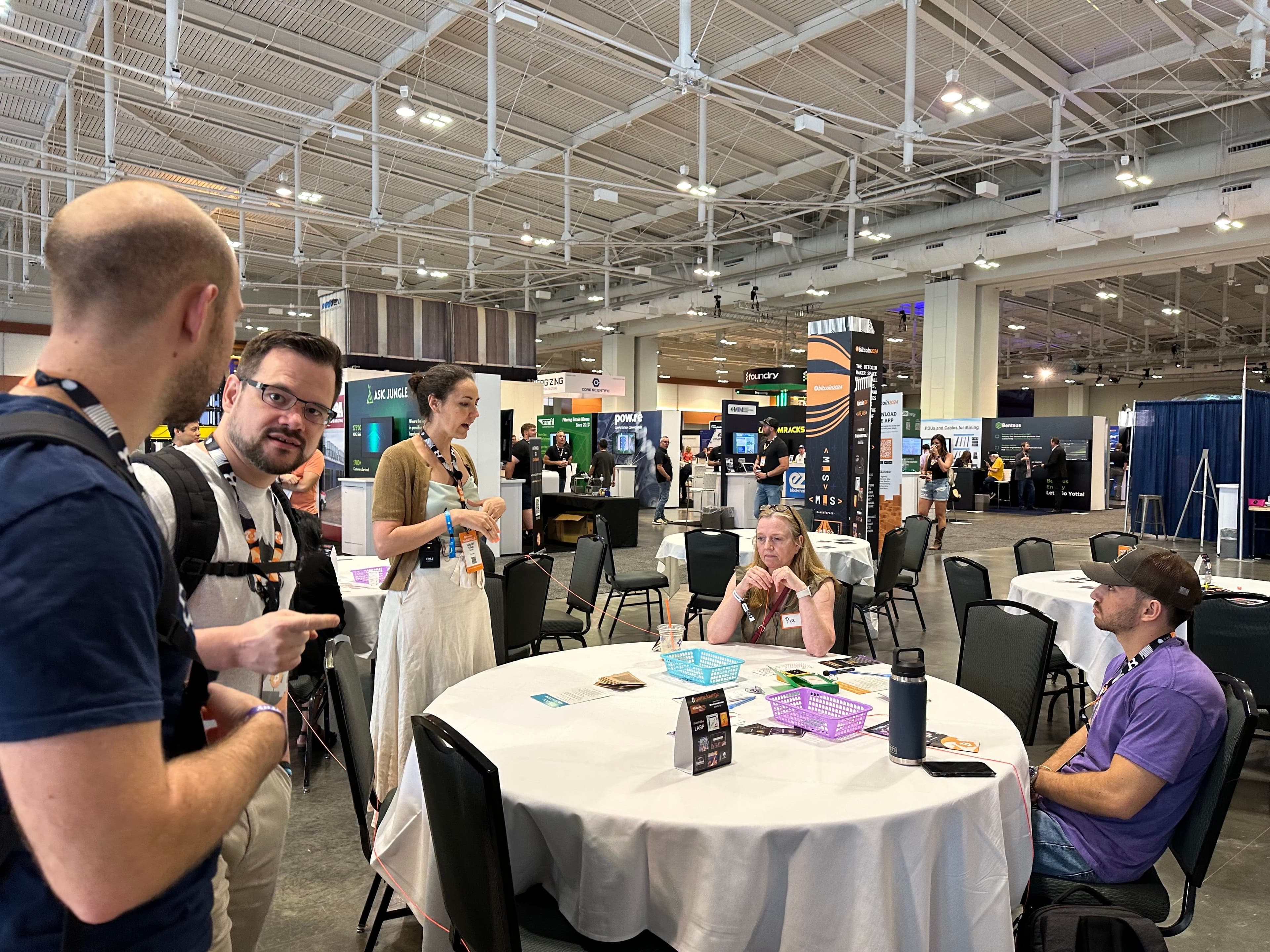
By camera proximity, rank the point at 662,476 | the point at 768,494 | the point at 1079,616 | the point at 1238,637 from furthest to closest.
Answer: the point at 662,476 → the point at 768,494 → the point at 1079,616 → the point at 1238,637

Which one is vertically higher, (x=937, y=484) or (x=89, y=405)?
(x=89, y=405)

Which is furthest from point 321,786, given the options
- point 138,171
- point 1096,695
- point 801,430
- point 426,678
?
point 801,430

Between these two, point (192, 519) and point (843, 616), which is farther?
point (843, 616)

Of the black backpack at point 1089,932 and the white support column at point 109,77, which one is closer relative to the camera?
the black backpack at point 1089,932

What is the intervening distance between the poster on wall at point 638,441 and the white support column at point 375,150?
7.26 m

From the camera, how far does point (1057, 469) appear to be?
58.7 feet

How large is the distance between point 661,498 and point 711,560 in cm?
1008

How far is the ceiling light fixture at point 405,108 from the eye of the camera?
26.1 feet

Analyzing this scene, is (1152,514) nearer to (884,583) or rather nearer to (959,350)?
(959,350)

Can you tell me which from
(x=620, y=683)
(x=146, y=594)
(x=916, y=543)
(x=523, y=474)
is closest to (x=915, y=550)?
(x=916, y=543)

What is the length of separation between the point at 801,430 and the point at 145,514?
599 inches

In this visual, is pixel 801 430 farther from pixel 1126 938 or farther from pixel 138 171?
pixel 1126 938

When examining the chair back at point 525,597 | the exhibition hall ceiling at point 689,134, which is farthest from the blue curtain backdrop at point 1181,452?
the chair back at point 525,597

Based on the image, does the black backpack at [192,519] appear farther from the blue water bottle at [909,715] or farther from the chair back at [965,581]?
the chair back at [965,581]
